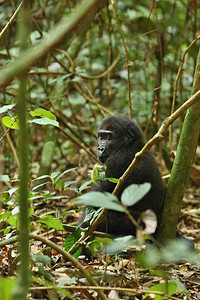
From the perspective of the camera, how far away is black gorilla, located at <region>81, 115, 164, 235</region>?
17.6 feet

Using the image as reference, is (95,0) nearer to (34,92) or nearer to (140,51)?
(140,51)

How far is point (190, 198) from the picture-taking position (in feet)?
25.2

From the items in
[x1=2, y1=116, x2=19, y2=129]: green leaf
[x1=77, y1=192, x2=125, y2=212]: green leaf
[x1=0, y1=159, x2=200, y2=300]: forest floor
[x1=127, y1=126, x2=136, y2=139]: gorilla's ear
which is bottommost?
[x1=0, y1=159, x2=200, y2=300]: forest floor

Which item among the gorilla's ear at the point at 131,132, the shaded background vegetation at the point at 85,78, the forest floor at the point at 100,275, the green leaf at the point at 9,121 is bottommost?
the forest floor at the point at 100,275

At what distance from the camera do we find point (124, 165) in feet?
18.2

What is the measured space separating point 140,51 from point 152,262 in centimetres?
611

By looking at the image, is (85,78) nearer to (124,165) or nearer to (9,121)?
(124,165)

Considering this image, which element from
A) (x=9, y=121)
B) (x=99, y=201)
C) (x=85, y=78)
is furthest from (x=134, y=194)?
(x=85, y=78)

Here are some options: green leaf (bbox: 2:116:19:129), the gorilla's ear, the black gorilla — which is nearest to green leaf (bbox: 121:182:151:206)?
green leaf (bbox: 2:116:19:129)

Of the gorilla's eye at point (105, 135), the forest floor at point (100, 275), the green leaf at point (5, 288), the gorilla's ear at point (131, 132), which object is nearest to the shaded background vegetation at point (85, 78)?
the gorilla's ear at point (131, 132)

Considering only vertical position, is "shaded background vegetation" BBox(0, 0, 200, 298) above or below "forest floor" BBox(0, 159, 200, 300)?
above

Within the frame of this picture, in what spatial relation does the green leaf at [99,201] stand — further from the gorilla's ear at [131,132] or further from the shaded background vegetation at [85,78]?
the shaded background vegetation at [85,78]

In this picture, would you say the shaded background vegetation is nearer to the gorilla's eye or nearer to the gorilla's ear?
the gorilla's ear

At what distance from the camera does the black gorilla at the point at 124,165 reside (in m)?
5.36
